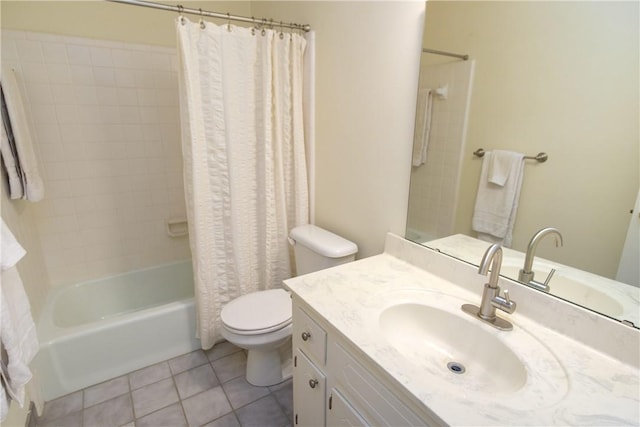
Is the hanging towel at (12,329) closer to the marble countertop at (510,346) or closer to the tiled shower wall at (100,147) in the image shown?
the marble countertop at (510,346)

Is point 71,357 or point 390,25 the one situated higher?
point 390,25

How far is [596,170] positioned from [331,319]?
864mm

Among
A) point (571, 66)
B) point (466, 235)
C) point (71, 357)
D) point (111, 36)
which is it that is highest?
point (111, 36)

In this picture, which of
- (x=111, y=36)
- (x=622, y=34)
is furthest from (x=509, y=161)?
(x=111, y=36)

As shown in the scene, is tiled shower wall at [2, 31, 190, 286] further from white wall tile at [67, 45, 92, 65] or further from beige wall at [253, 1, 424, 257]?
beige wall at [253, 1, 424, 257]

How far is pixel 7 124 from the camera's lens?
5.23ft

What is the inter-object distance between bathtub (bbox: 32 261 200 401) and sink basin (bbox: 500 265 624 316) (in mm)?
1808

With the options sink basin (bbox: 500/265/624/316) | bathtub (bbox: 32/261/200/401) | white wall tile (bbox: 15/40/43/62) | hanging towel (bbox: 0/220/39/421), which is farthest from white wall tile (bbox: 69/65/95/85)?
sink basin (bbox: 500/265/624/316)

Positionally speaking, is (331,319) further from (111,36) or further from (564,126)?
(111,36)

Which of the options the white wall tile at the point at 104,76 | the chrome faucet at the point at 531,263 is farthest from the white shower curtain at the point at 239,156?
the chrome faucet at the point at 531,263

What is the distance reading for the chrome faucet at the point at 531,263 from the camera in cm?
99

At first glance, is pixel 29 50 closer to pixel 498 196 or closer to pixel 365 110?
pixel 365 110

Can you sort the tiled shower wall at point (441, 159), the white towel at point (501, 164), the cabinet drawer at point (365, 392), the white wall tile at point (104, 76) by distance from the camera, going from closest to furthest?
the cabinet drawer at point (365, 392) → the white towel at point (501, 164) → the tiled shower wall at point (441, 159) → the white wall tile at point (104, 76)

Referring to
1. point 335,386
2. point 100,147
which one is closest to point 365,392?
point 335,386
